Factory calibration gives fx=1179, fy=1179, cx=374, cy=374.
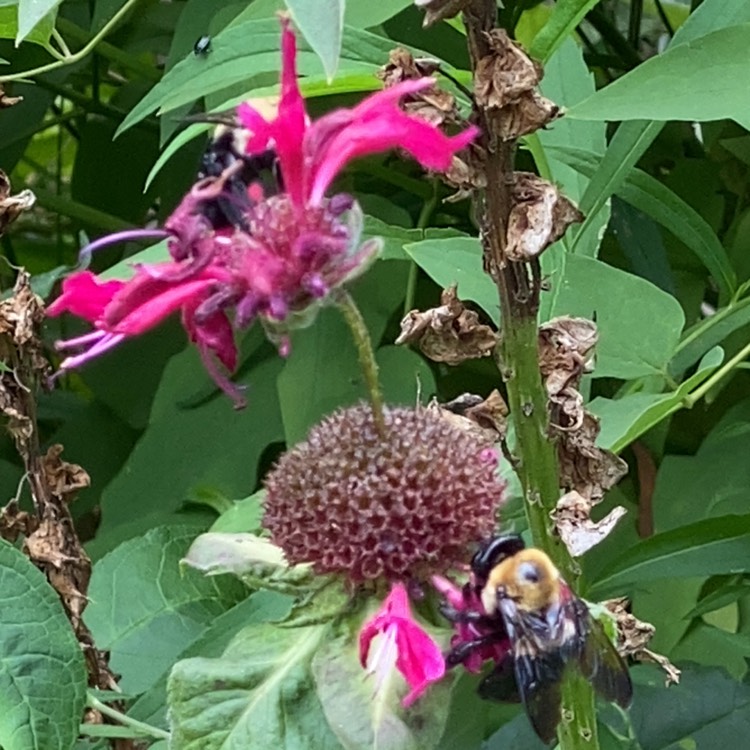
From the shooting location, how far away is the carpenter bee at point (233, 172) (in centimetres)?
30

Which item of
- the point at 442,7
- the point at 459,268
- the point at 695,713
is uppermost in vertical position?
the point at 442,7

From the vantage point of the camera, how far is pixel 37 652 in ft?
1.20

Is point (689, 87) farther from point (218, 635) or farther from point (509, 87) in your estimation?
point (218, 635)

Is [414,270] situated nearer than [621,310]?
No

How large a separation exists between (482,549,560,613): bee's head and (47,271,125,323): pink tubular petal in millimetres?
129

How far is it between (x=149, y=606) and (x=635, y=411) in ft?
0.75

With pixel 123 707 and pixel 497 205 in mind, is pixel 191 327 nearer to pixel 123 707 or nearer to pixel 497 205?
pixel 497 205

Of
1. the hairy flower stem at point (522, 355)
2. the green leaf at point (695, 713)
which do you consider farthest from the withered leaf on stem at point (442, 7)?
the green leaf at point (695, 713)

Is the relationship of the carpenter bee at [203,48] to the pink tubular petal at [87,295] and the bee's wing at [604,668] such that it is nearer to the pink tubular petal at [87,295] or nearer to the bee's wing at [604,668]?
the pink tubular petal at [87,295]

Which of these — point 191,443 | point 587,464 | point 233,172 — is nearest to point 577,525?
point 587,464

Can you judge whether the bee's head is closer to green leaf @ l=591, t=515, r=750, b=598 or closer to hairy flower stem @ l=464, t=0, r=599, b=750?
hairy flower stem @ l=464, t=0, r=599, b=750

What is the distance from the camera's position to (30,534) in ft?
1.41

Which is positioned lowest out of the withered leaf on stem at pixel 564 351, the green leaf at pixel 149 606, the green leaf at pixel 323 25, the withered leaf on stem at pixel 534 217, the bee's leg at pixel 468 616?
the green leaf at pixel 149 606

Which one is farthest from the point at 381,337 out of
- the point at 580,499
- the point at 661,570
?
the point at 580,499
